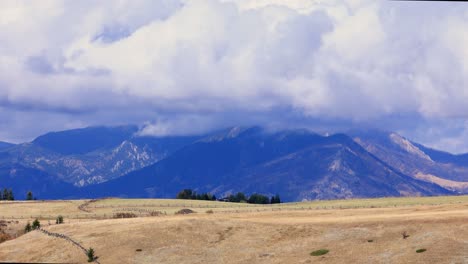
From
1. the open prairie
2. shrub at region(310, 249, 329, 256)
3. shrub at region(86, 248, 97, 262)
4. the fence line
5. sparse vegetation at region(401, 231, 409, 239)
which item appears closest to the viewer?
the open prairie

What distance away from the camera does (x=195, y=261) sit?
80875 millimetres

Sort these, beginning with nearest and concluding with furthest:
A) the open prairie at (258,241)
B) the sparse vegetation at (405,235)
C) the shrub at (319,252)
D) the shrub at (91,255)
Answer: the open prairie at (258,241), the shrub at (319,252), the sparse vegetation at (405,235), the shrub at (91,255)

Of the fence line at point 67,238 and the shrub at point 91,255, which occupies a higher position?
the fence line at point 67,238

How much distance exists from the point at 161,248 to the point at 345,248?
20754mm

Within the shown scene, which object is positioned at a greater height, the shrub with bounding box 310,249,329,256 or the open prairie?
the open prairie

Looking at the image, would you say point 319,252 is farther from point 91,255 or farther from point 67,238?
point 67,238

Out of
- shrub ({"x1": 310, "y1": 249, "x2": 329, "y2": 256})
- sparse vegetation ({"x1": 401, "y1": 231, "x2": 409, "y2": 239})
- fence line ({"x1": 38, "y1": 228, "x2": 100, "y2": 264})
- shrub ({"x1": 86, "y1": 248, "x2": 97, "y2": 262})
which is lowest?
shrub ({"x1": 310, "y1": 249, "x2": 329, "y2": 256})

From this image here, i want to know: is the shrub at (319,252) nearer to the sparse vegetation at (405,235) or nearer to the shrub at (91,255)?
the sparse vegetation at (405,235)

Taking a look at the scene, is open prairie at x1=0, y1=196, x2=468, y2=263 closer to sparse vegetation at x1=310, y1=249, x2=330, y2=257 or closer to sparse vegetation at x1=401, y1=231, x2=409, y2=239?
sparse vegetation at x1=310, y1=249, x2=330, y2=257

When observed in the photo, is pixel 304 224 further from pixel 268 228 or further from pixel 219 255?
pixel 219 255

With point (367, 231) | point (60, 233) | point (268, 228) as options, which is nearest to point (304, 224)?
Answer: point (268, 228)

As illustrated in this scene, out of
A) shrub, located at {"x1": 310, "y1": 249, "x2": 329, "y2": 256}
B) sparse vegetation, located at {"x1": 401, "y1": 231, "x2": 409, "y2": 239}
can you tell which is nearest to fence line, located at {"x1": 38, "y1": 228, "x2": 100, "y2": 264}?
shrub, located at {"x1": 310, "y1": 249, "x2": 329, "y2": 256}

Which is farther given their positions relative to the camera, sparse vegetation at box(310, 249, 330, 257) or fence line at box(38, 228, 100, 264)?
fence line at box(38, 228, 100, 264)

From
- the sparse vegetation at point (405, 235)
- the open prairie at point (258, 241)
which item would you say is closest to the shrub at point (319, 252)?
the open prairie at point (258, 241)
